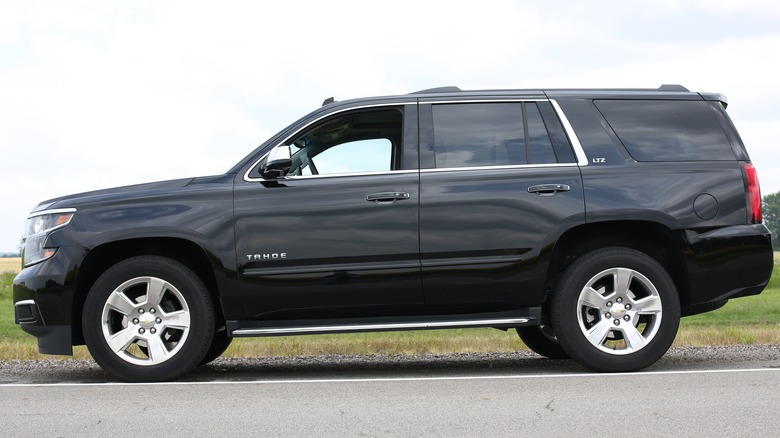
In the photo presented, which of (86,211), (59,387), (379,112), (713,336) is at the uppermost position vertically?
(379,112)

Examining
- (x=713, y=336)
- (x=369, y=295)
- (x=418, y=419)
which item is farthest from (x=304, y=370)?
(x=713, y=336)

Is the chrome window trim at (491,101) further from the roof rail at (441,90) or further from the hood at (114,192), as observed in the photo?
the hood at (114,192)

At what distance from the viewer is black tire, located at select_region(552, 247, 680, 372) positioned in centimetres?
729

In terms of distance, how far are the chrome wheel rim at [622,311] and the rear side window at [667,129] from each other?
3.06 feet

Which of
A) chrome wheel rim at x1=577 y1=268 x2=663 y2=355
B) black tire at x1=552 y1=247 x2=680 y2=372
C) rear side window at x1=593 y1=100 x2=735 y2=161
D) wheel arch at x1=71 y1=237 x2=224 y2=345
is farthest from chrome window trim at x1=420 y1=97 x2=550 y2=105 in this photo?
wheel arch at x1=71 y1=237 x2=224 y2=345

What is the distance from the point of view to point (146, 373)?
7246 mm

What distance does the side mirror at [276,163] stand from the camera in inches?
283

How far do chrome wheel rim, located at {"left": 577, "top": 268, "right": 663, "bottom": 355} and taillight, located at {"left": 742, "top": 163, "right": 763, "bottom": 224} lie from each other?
97 centimetres

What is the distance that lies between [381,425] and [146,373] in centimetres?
263

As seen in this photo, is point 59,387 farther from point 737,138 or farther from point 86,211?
point 737,138

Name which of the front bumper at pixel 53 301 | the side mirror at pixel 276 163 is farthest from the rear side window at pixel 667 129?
the front bumper at pixel 53 301

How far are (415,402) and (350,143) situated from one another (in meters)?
2.53

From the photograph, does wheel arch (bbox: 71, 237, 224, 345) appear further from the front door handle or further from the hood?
the front door handle

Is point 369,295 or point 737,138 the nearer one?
point 369,295
